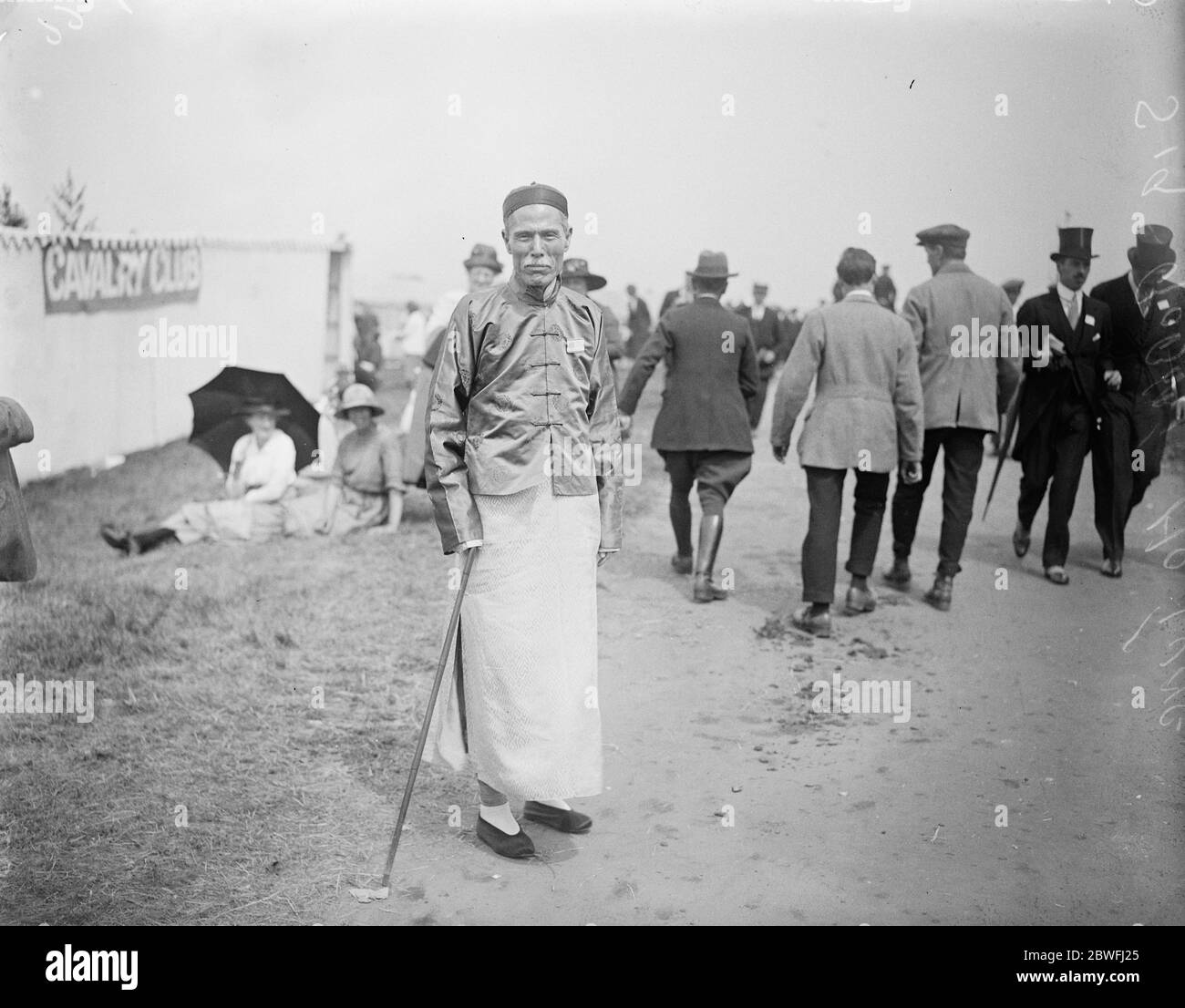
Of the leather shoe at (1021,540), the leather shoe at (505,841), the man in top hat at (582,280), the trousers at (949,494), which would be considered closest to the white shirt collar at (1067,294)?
the trousers at (949,494)

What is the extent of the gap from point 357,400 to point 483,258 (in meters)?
1.35

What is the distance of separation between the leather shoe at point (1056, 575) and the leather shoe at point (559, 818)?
153 inches

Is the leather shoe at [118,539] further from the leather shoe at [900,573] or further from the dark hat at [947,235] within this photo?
the dark hat at [947,235]

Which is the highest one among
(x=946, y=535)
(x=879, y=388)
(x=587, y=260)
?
(x=587, y=260)

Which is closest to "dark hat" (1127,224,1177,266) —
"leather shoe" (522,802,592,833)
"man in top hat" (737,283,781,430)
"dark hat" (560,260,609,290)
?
"dark hat" (560,260,609,290)

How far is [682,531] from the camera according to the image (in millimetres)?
7480

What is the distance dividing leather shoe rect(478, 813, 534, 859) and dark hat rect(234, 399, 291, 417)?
4.98 metres

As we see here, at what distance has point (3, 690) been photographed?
5520 mm

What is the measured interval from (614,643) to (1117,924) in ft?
9.54

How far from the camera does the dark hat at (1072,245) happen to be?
6637 millimetres

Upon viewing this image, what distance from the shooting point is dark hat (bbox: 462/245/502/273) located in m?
8.04
